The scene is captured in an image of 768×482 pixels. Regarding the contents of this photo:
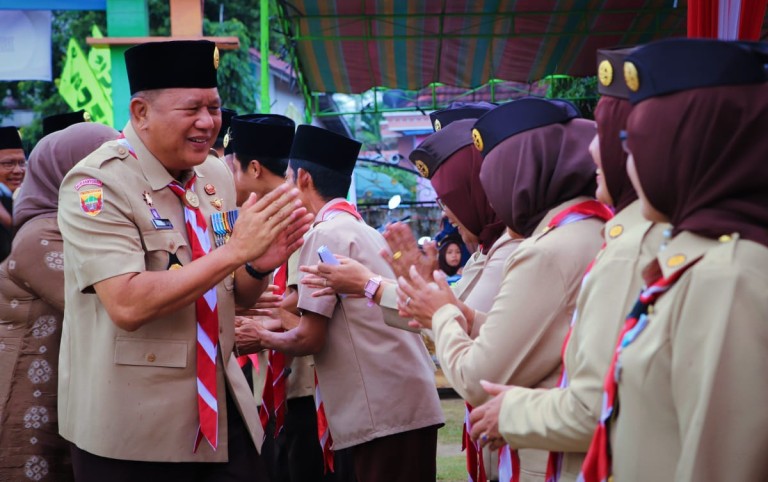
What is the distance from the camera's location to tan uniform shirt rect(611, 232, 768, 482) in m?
1.96

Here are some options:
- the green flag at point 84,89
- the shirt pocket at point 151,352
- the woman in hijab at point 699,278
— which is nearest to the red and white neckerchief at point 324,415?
the shirt pocket at point 151,352

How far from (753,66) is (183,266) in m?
1.97

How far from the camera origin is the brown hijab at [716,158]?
202cm

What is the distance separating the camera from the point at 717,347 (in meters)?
1.96

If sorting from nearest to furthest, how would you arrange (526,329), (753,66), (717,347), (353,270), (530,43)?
(717,347)
(753,66)
(526,329)
(353,270)
(530,43)

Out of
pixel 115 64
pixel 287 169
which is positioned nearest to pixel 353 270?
pixel 287 169

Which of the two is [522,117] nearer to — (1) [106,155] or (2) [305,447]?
(1) [106,155]

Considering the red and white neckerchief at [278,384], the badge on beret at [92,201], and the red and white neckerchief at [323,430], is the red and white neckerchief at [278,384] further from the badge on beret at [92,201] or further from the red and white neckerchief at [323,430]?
the badge on beret at [92,201]

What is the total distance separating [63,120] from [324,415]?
2.23m

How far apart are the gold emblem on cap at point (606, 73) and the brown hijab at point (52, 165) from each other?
8.10 feet

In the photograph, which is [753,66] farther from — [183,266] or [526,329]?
[183,266]

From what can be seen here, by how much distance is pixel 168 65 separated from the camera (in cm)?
336

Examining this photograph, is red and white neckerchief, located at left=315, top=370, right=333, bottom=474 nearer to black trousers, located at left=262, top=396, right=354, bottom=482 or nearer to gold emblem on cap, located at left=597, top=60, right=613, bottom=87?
black trousers, located at left=262, top=396, right=354, bottom=482

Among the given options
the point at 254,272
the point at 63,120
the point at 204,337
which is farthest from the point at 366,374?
the point at 63,120
